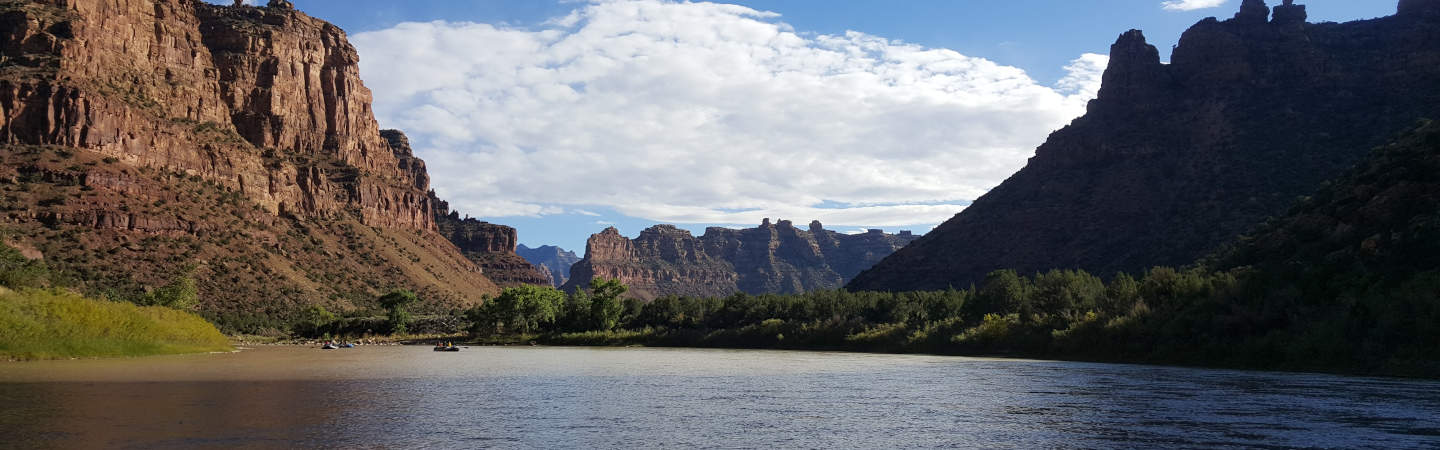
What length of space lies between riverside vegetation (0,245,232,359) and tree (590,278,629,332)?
51.5 meters

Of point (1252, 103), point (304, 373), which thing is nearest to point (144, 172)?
point (304, 373)

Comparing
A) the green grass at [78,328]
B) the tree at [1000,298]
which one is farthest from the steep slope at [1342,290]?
the green grass at [78,328]

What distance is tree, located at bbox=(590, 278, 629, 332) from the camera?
390ft

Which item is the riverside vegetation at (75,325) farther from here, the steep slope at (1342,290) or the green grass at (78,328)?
the steep slope at (1342,290)

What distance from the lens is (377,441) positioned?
63.6ft

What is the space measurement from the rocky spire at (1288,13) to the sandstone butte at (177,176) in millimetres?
154433

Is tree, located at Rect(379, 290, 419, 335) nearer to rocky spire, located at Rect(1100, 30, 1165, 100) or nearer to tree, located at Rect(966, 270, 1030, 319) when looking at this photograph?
tree, located at Rect(966, 270, 1030, 319)

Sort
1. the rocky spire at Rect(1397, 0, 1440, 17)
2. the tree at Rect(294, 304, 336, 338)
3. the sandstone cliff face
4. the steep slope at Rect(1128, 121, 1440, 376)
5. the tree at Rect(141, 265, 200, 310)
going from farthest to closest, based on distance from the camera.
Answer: the rocky spire at Rect(1397, 0, 1440, 17), the tree at Rect(294, 304, 336, 338), the sandstone cliff face, the tree at Rect(141, 265, 200, 310), the steep slope at Rect(1128, 121, 1440, 376)

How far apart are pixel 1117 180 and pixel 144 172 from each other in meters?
144

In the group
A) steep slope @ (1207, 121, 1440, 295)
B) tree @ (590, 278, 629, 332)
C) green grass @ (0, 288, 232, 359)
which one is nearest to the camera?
steep slope @ (1207, 121, 1440, 295)

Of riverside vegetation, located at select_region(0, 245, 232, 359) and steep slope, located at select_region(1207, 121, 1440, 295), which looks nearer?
steep slope, located at select_region(1207, 121, 1440, 295)

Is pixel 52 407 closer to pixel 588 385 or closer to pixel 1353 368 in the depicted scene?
pixel 588 385

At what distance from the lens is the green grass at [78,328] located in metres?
47.7

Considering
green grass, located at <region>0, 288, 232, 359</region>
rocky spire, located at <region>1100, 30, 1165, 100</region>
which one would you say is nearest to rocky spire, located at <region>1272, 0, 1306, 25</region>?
rocky spire, located at <region>1100, 30, 1165, 100</region>
